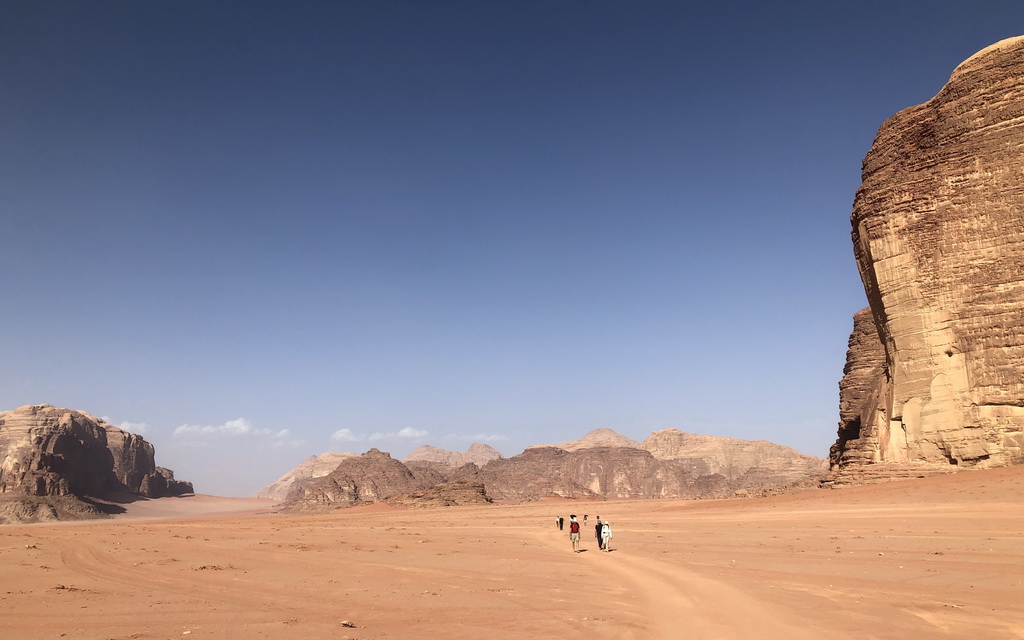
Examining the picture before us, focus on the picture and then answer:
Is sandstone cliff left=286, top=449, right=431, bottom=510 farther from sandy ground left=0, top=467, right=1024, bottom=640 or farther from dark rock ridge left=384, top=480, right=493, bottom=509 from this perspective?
sandy ground left=0, top=467, right=1024, bottom=640

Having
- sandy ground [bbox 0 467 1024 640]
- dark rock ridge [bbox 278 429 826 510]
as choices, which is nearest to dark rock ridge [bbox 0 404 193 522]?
dark rock ridge [bbox 278 429 826 510]

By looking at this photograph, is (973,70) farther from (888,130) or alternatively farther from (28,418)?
(28,418)

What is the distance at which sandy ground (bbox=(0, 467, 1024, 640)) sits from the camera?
7.48 metres

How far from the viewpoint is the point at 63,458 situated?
85.2 metres

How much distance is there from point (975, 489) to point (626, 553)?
13.3m

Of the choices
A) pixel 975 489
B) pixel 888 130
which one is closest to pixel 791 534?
pixel 975 489

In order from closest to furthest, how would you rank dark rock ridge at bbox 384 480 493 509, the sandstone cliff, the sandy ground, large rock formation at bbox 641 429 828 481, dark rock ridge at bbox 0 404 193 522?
the sandy ground → dark rock ridge at bbox 384 480 493 509 → the sandstone cliff → dark rock ridge at bbox 0 404 193 522 → large rock formation at bbox 641 429 828 481

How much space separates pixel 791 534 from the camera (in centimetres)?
1772

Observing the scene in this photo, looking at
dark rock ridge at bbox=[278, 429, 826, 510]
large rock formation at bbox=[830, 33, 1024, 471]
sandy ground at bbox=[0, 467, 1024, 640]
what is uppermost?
large rock formation at bbox=[830, 33, 1024, 471]

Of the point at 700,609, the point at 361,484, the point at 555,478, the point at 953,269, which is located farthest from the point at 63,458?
the point at 953,269

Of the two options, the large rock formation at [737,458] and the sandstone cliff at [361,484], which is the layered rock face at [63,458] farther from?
the large rock formation at [737,458]

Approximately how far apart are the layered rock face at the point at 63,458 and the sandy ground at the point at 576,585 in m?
73.3

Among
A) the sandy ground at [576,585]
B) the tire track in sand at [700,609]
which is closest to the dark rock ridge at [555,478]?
the sandy ground at [576,585]

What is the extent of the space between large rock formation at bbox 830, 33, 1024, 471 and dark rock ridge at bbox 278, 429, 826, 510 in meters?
45.1
